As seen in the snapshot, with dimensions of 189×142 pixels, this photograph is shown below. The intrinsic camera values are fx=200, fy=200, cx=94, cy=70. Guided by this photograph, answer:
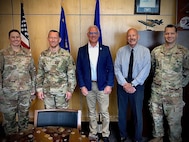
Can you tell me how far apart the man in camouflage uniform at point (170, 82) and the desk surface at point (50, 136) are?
1.61 meters

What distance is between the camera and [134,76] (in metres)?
2.83

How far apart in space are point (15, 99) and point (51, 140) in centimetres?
161

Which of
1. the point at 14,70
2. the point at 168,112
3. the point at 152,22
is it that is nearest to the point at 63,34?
the point at 14,70

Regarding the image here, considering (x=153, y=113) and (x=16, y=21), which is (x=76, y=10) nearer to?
(x=16, y=21)

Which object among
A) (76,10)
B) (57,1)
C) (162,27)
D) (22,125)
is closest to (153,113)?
(162,27)

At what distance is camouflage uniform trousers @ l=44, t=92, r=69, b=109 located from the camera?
284cm

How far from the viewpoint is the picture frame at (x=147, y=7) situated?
3.58m

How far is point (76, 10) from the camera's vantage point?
12.0 ft

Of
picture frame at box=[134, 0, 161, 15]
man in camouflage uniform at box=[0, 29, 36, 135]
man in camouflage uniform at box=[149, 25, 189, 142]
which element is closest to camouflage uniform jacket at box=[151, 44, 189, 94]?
man in camouflage uniform at box=[149, 25, 189, 142]

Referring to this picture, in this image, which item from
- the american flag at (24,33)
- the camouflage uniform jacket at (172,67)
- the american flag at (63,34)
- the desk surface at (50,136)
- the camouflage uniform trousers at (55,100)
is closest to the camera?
the desk surface at (50,136)

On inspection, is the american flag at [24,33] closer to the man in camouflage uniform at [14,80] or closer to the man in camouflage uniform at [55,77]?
the man in camouflage uniform at [14,80]

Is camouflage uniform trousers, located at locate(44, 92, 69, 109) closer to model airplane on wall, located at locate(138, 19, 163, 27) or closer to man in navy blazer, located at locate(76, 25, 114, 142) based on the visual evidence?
man in navy blazer, located at locate(76, 25, 114, 142)

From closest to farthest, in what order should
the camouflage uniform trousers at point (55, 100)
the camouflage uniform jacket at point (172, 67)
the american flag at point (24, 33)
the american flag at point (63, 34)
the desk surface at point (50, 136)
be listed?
the desk surface at point (50, 136), the camouflage uniform jacket at point (172, 67), the camouflage uniform trousers at point (55, 100), the american flag at point (24, 33), the american flag at point (63, 34)

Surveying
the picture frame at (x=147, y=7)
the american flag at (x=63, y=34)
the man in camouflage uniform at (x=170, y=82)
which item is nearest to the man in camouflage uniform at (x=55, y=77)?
the american flag at (x=63, y=34)
